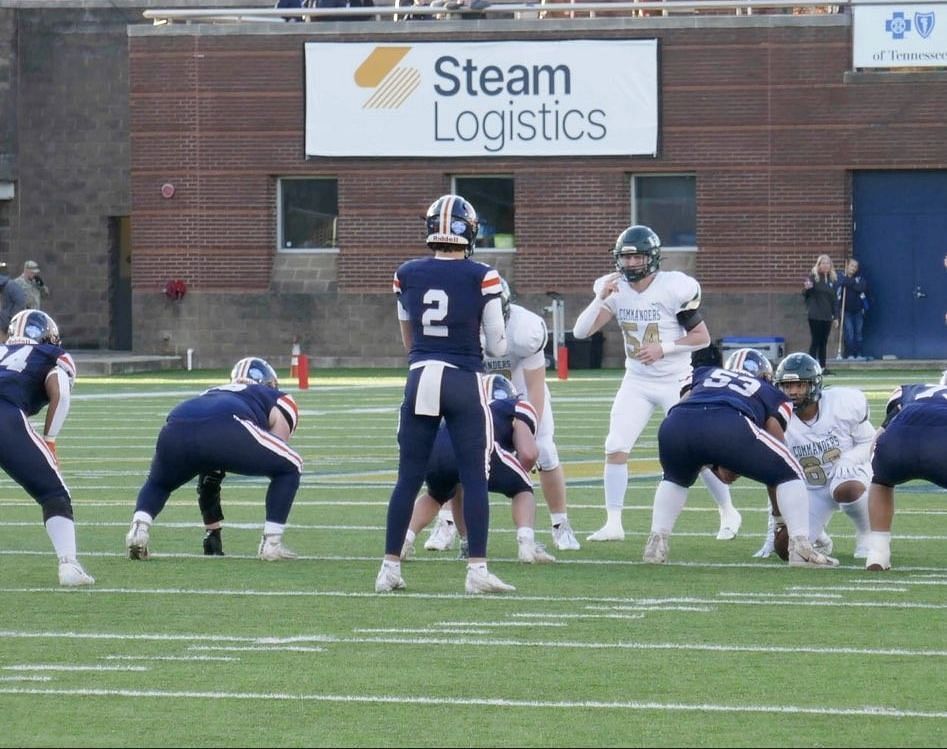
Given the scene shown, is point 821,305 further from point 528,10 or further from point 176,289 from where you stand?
point 176,289

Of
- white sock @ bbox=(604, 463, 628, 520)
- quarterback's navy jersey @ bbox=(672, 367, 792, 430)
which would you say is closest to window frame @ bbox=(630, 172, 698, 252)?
white sock @ bbox=(604, 463, 628, 520)

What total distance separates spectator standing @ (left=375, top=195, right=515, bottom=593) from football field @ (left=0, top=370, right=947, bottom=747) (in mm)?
410

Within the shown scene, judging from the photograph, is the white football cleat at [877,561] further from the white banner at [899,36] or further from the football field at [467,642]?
the white banner at [899,36]

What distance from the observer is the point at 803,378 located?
412 inches

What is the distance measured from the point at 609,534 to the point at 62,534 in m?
3.33

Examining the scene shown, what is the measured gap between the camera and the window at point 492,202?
3425cm

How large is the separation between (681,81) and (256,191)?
7.31 meters

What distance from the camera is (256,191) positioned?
113 ft

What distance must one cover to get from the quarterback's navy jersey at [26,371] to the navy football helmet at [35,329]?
44 millimetres

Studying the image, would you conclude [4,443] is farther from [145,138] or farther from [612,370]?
[145,138]

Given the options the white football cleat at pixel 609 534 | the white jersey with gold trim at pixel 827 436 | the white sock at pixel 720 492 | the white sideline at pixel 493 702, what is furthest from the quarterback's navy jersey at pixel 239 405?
the white sideline at pixel 493 702

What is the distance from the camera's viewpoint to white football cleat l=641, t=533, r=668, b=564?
10.4 metres

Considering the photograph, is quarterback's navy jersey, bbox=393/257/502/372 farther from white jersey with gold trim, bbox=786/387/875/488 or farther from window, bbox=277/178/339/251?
window, bbox=277/178/339/251

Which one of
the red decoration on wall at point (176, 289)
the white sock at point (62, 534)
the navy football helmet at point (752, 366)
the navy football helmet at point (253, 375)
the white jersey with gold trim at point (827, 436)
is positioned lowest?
the white sock at point (62, 534)
